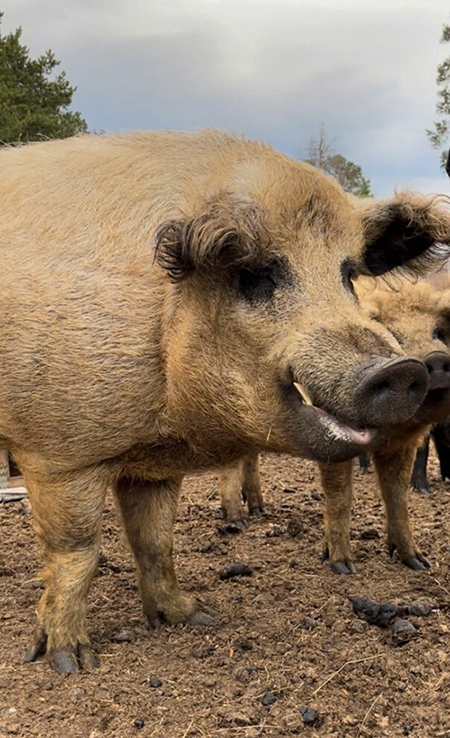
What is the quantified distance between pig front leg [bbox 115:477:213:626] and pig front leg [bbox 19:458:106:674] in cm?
39

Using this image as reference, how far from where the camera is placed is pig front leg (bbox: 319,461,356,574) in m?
4.79

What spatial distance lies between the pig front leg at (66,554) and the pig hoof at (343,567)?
5.56 ft

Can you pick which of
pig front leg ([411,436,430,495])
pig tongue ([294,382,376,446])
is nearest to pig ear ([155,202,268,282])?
pig tongue ([294,382,376,446])

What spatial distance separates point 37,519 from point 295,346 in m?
1.40

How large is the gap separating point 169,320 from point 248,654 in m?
1.48

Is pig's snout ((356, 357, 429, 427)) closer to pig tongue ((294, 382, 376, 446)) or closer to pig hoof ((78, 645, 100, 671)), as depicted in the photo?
pig tongue ((294, 382, 376, 446))

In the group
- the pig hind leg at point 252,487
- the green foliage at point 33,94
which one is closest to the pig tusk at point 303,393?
the pig hind leg at point 252,487

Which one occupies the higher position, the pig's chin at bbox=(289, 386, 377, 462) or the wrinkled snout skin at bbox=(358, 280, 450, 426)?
the wrinkled snout skin at bbox=(358, 280, 450, 426)

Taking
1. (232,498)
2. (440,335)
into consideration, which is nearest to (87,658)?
(232,498)

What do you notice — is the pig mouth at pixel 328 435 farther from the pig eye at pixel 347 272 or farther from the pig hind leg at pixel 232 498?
the pig hind leg at pixel 232 498

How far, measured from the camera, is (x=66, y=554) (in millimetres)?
3506

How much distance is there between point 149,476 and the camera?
12.0 feet

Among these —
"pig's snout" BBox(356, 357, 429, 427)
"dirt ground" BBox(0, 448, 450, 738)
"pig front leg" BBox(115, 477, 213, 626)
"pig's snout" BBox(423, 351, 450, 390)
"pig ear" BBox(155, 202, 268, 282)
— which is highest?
"pig ear" BBox(155, 202, 268, 282)

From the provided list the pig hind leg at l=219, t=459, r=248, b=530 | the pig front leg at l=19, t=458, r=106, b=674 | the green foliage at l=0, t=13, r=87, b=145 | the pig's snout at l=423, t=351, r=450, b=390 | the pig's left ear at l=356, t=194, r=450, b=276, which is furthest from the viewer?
the green foliage at l=0, t=13, r=87, b=145
